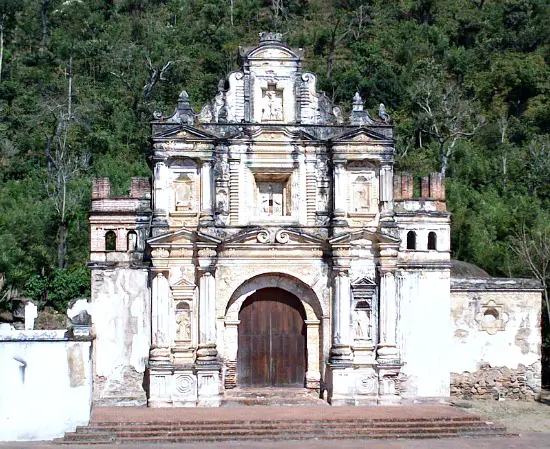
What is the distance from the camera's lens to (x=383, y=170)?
2616 cm

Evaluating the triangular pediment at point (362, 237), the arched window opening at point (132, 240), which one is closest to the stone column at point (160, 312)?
the arched window opening at point (132, 240)

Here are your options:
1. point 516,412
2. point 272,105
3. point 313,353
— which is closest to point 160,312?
point 313,353

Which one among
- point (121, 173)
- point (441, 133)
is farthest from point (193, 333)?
point (441, 133)

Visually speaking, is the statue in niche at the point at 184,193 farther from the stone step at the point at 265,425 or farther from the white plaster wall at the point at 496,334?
the white plaster wall at the point at 496,334

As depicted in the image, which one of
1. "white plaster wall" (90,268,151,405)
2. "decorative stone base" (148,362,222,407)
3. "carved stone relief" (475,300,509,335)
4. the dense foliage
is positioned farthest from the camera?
the dense foliage

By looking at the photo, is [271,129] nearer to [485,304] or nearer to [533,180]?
[485,304]

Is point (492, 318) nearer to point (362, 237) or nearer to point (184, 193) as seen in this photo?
point (362, 237)

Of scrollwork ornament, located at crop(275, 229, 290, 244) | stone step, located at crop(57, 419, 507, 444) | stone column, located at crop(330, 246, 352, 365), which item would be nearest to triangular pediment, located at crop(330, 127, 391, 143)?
scrollwork ornament, located at crop(275, 229, 290, 244)

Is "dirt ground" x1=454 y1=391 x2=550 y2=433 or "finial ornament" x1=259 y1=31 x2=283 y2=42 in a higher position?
"finial ornament" x1=259 y1=31 x2=283 y2=42

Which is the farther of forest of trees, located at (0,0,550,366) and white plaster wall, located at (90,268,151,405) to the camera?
forest of trees, located at (0,0,550,366)

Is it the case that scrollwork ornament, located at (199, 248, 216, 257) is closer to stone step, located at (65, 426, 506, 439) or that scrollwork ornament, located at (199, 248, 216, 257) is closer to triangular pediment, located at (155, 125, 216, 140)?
triangular pediment, located at (155, 125, 216, 140)

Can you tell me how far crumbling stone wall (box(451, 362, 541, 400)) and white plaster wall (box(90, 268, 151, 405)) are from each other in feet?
29.3

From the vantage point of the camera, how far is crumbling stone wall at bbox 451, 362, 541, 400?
27625 mm

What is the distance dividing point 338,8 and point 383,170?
4297 centimetres
